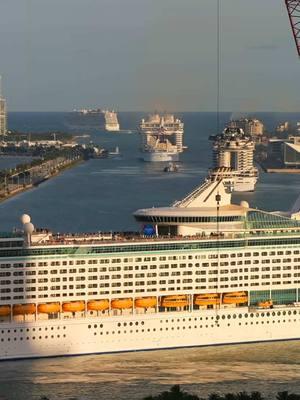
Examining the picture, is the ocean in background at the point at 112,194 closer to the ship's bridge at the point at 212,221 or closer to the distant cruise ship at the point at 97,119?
the ship's bridge at the point at 212,221

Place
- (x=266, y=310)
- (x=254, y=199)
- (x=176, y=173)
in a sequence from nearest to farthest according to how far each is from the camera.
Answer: (x=266, y=310) → (x=254, y=199) → (x=176, y=173)

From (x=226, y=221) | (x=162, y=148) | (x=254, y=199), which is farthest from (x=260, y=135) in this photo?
(x=226, y=221)

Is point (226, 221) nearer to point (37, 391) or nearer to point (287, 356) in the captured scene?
point (287, 356)

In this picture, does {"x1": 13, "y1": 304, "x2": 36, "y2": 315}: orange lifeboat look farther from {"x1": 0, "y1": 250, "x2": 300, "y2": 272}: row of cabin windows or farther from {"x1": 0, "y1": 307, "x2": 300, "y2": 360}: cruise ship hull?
{"x1": 0, "y1": 250, "x2": 300, "y2": 272}: row of cabin windows

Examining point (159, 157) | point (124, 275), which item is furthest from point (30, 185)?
point (124, 275)

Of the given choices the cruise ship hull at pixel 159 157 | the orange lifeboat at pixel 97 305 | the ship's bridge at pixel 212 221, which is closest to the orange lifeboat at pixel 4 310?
the orange lifeboat at pixel 97 305

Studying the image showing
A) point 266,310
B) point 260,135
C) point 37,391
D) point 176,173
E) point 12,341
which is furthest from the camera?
point 260,135

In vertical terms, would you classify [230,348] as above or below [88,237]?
below
